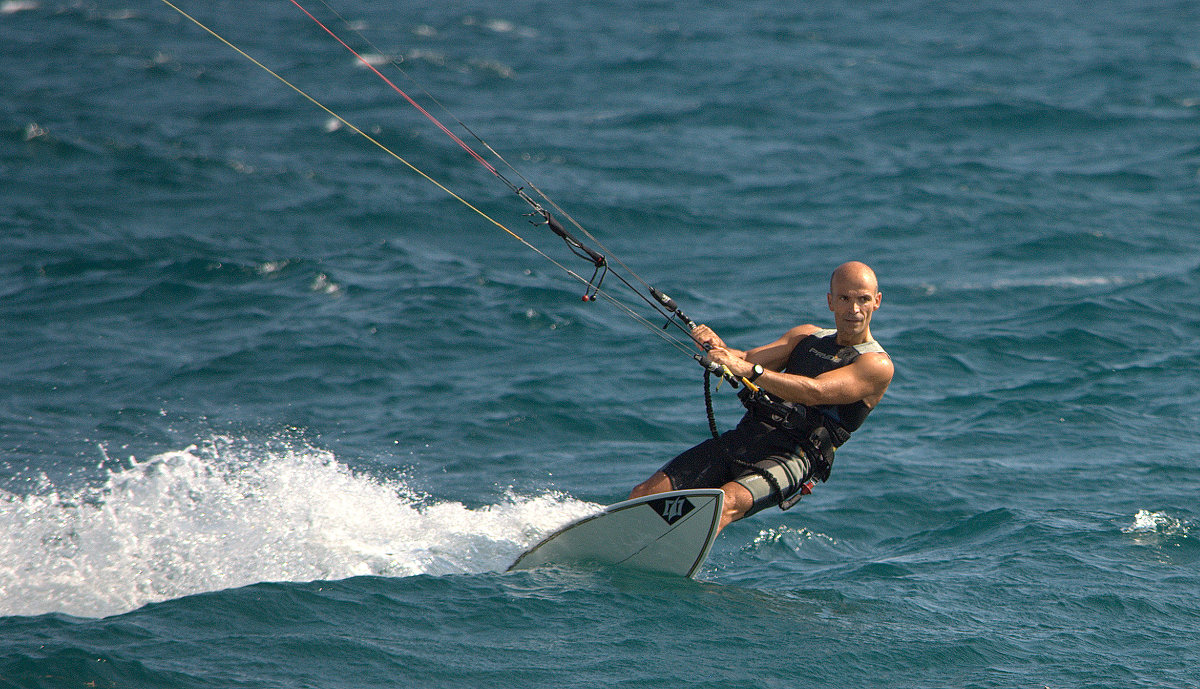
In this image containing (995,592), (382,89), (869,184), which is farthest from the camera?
(382,89)

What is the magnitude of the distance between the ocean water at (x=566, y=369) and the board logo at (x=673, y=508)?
41 cm

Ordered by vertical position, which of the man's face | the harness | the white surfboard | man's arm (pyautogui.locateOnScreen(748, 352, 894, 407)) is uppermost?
the man's face

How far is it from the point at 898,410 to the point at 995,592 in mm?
3666

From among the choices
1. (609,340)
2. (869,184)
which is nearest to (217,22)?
(869,184)

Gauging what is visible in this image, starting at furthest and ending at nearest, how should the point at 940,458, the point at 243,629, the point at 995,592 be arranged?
the point at 940,458, the point at 995,592, the point at 243,629

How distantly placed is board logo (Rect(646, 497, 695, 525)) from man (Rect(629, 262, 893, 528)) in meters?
0.23

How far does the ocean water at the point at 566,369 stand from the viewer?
6129 millimetres

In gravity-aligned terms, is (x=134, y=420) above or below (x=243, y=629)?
below

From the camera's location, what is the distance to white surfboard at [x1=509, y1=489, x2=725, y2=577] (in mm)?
6727

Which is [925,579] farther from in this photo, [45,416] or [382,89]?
[382,89]

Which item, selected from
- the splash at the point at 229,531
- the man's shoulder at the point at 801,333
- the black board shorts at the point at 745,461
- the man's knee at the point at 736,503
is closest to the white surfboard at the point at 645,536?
the man's knee at the point at 736,503

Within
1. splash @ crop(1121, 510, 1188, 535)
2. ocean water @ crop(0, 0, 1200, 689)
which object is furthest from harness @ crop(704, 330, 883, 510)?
splash @ crop(1121, 510, 1188, 535)

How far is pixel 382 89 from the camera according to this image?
2320 centimetres

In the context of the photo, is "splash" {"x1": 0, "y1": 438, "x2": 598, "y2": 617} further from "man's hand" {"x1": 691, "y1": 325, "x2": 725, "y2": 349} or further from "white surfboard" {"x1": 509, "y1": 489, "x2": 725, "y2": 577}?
"man's hand" {"x1": 691, "y1": 325, "x2": 725, "y2": 349}
